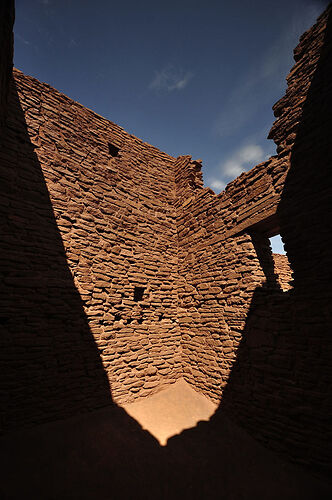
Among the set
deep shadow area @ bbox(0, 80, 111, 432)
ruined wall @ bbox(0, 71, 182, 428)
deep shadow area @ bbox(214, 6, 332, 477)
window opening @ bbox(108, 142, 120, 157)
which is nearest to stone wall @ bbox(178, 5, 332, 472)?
deep shadow area @ bbox(214, 6, 332, 477)

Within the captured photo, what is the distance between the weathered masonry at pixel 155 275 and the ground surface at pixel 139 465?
326mm

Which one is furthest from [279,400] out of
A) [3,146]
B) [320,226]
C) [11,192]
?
[3,146]

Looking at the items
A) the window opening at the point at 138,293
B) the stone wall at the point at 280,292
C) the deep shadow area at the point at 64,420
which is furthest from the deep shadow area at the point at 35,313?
the stone wall at the point at 280,292

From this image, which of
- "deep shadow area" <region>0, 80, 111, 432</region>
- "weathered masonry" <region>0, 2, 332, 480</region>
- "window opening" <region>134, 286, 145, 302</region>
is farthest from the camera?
"window opening" <region>134, 286, 145, 302</region>

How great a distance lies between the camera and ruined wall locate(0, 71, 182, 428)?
385cm

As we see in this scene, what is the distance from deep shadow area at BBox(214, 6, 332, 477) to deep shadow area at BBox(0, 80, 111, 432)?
3.03m

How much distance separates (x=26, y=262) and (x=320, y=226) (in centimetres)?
524

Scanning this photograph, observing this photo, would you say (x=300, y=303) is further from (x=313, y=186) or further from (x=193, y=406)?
(x=193, y=406)

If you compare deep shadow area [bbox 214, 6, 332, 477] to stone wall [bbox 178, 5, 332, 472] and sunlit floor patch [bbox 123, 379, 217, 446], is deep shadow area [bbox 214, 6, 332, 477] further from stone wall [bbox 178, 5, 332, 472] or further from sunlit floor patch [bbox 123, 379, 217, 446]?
sunlit floor patch [bbox 123, 379, 217, 446]

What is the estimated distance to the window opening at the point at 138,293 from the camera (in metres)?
5.43

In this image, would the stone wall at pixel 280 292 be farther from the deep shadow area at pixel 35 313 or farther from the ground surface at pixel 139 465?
the deep shadow area at pixel 35 313

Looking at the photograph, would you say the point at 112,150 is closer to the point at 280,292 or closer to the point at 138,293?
the point at 138,293

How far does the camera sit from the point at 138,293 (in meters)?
5.49

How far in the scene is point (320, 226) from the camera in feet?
11.2
